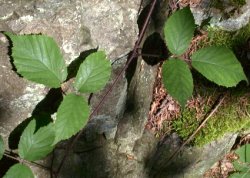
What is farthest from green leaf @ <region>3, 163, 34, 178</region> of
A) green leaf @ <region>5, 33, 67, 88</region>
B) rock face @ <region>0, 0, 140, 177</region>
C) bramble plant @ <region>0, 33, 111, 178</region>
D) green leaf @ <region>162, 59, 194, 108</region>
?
green leaf @ <region>162, 59, 194, 108</region>

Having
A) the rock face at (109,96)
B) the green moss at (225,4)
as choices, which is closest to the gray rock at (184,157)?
the rock face at (109,96)

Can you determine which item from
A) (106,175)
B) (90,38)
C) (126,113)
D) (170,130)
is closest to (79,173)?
(106,175)

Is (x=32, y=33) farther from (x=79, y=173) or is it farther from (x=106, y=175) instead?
(x=106, y=175)

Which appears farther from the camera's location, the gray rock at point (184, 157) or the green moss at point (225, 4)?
the gray rock at point (184, 157)

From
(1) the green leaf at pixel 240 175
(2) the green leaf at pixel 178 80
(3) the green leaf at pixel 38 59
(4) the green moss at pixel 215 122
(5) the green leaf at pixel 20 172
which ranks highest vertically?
(3) the green leaf at pixel 38 59

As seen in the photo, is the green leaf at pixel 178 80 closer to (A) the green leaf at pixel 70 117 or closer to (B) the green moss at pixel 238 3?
(A) the green leaf at pixel 70 117

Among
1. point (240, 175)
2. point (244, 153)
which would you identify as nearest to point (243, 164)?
point (240, 175)

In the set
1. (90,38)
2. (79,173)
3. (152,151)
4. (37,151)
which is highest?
(90,38)
